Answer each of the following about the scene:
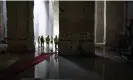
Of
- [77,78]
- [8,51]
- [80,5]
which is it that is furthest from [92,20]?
[77,78]

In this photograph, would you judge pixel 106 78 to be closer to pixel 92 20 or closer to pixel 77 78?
pixel 77 78

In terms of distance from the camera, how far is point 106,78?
7.26m

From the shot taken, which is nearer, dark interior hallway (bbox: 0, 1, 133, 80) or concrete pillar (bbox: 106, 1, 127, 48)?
dark interior hallway (bbox: 0, 1, 133, 80)

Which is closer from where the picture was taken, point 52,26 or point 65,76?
point 65,76

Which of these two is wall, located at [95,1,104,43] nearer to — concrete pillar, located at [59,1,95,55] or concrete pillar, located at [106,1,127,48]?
concrete pillar, located at [106,1,127,48]

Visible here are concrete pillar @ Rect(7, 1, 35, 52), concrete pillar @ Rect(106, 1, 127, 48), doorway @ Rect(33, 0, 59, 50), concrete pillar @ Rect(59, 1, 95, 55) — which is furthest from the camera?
doorway @ Rect(33, 0, 59, 50)

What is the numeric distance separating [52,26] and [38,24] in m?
1.20

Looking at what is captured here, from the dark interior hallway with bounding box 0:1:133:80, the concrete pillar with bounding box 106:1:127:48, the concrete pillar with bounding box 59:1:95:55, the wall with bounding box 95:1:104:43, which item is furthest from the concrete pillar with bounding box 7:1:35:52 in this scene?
the wall with bounding box 95:1:104:43

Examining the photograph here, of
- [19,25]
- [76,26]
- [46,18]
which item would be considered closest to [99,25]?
[46,18]

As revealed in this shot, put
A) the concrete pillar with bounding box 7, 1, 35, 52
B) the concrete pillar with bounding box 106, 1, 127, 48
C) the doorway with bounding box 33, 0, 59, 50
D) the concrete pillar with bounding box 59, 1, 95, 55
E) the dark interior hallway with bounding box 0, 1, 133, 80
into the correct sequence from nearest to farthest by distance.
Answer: the dark interior hallway with bounding box 0, 1, 133, 80 → the concrete pillar with bounding box 59, 1, 95, 55 → the concrete pillar with bounding box 7, 1, 35, 52 → the concrete pillar with bounding box 106, 1, 127, 48 → the doorway with bounding box 33, 0, 59, 50

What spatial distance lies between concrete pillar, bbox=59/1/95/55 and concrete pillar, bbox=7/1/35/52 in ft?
7.50

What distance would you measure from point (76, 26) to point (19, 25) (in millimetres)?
3416

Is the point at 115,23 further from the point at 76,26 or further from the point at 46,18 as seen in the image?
the point at 46,18

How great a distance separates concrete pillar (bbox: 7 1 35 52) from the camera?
550 inches
